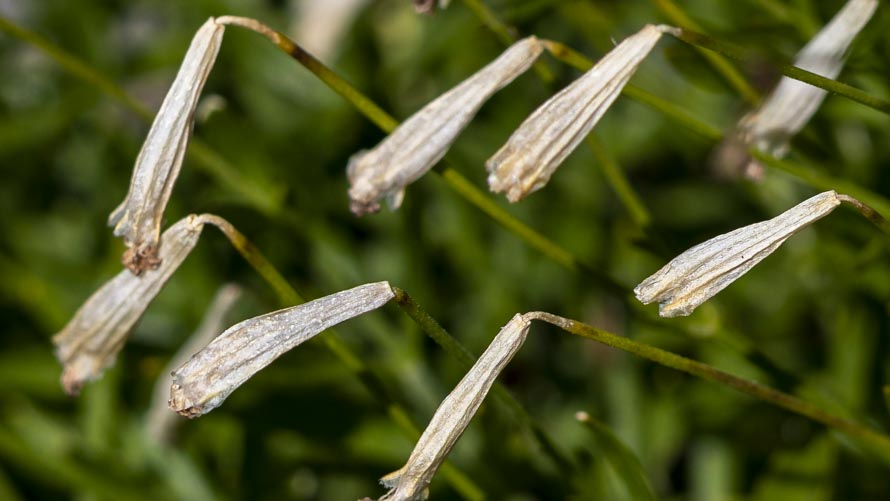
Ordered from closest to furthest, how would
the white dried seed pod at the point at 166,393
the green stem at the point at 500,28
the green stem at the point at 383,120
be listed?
the green stem at the point at 383,120 → the green stem at the point at 500,28 → the white dried seed pod at the point at 166,393

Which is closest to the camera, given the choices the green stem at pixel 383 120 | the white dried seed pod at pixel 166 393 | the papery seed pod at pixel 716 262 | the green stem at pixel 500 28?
the papery seed pod at pixel 716 262

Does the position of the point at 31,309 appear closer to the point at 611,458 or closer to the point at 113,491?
the point at 113,491

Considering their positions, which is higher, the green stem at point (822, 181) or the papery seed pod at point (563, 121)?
the papery seed pod at point (563, 121)

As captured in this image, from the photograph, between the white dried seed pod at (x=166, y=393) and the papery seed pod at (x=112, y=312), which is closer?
the papery seed pod at (x=112, y=312)

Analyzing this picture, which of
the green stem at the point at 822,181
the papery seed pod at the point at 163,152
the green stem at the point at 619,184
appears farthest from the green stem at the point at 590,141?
the papery seed pod at the point at 163,152

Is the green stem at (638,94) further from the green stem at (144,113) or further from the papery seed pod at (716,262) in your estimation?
the green stem at (144,113)

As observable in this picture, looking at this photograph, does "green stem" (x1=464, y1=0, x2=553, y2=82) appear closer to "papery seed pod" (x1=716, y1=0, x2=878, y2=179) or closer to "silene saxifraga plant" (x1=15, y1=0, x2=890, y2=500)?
"silene saxifraga plant" (x1=15, y1=0, x2=890, y2=500)

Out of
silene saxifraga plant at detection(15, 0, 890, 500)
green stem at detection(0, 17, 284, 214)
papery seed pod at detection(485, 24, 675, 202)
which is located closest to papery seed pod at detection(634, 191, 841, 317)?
silene saxifraga plant at detection(15, 0, 890, 500)

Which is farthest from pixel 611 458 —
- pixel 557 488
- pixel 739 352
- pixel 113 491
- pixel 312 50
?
pixel 312 50
